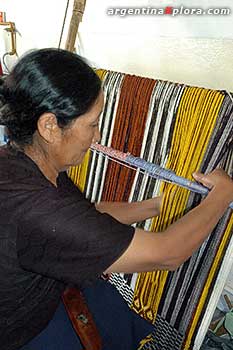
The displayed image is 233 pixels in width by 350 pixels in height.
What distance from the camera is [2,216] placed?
0.68 metres

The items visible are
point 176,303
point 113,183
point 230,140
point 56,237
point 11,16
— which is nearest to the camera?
point 56,237

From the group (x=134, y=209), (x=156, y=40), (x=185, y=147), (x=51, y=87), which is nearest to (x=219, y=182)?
(x=185, y=147)

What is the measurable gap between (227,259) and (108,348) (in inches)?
17.6

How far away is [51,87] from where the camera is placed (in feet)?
2.21

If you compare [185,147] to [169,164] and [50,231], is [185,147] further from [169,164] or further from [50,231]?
[50,231]

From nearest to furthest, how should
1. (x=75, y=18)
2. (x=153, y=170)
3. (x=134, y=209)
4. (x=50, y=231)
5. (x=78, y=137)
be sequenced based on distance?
(x=50, y=231), (x=78, y=137), (x=153, y=170), (x=134, y=209), (x=75, y=18)

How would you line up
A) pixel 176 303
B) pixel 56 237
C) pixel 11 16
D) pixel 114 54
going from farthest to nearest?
pixel 11 16
pixel 114 54
pixel 176 303
pixel 56 237

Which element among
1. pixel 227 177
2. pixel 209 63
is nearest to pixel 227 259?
pixel 227 177

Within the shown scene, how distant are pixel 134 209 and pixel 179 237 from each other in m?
0.30

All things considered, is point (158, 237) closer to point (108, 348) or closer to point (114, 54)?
point (108, 348)

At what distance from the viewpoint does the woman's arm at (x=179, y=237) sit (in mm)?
670

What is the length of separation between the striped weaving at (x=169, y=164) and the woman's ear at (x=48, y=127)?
0.29m

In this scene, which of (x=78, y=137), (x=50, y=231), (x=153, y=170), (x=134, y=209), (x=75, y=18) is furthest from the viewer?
(x=75, y=18)

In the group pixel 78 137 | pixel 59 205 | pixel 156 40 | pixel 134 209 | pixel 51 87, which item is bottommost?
pixel 134 209
